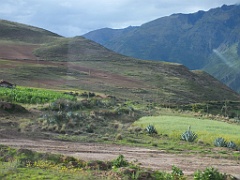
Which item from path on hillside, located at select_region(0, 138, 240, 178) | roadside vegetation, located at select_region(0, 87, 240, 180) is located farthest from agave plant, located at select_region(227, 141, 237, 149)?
path on hillside, located at select_region(0, 138, 240, 178)

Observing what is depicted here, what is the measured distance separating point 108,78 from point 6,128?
8170 cm

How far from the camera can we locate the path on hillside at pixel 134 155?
17875 millimetres

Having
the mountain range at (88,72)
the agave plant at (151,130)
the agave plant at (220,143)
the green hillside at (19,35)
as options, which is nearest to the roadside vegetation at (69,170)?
the agave plant at (220,143)

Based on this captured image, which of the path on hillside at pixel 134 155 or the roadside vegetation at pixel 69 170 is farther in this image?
the path on hillside at pixel 134 155

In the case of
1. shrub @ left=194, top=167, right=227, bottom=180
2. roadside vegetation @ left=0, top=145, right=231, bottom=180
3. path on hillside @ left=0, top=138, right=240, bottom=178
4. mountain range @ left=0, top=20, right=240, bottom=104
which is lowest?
path on hillside @ left=0, top=138, right=240, bottom=178

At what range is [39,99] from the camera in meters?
45.3

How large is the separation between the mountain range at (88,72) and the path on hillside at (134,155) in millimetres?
57329

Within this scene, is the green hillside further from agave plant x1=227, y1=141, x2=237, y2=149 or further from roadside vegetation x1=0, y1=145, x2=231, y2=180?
roadside vegetation x1=0, y1=145, x2=231, y2=180

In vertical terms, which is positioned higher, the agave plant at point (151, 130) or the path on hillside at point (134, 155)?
the agave plant at point (151, 130)

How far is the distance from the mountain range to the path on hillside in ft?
188

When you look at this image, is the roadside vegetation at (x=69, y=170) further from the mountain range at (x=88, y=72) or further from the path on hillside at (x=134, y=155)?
the mountain range at (x=88, y=72)

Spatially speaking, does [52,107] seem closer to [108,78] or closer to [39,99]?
[39,99]

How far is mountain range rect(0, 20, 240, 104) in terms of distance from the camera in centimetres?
8912

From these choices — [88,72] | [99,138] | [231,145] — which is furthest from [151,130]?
[88,72]
